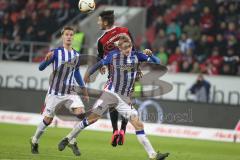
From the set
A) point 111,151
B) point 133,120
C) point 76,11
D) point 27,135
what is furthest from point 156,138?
point 76,11

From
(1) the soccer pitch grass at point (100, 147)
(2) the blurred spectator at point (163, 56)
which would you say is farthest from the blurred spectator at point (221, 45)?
(1) the soccer pitch grass at point (100, 147)

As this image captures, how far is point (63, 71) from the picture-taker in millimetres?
13172

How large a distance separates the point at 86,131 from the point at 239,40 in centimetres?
585

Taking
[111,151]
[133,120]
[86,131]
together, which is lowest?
[86,131]

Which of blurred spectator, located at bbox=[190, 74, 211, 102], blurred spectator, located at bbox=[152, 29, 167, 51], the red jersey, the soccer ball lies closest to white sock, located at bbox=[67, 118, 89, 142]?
the red jersey

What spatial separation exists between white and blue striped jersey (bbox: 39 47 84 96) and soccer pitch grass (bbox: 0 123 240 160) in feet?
3.80

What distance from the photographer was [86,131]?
64.8ft

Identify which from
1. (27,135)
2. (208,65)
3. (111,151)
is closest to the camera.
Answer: (111,151)

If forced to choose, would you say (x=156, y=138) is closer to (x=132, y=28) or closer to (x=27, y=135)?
(x=27, y=135)

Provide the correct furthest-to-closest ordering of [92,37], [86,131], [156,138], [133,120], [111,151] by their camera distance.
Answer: [92,37], [86,131], [156,138], [111,151], [133,120]

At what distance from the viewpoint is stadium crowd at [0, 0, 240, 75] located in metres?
21.9

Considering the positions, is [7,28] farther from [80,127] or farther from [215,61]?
[80,127]

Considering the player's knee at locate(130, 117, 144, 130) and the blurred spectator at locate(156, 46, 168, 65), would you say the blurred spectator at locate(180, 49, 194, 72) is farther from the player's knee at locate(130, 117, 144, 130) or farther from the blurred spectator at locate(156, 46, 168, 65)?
the player's knee at locate(130, 117, 144, 130)

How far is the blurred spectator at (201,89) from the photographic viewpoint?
2109cm
